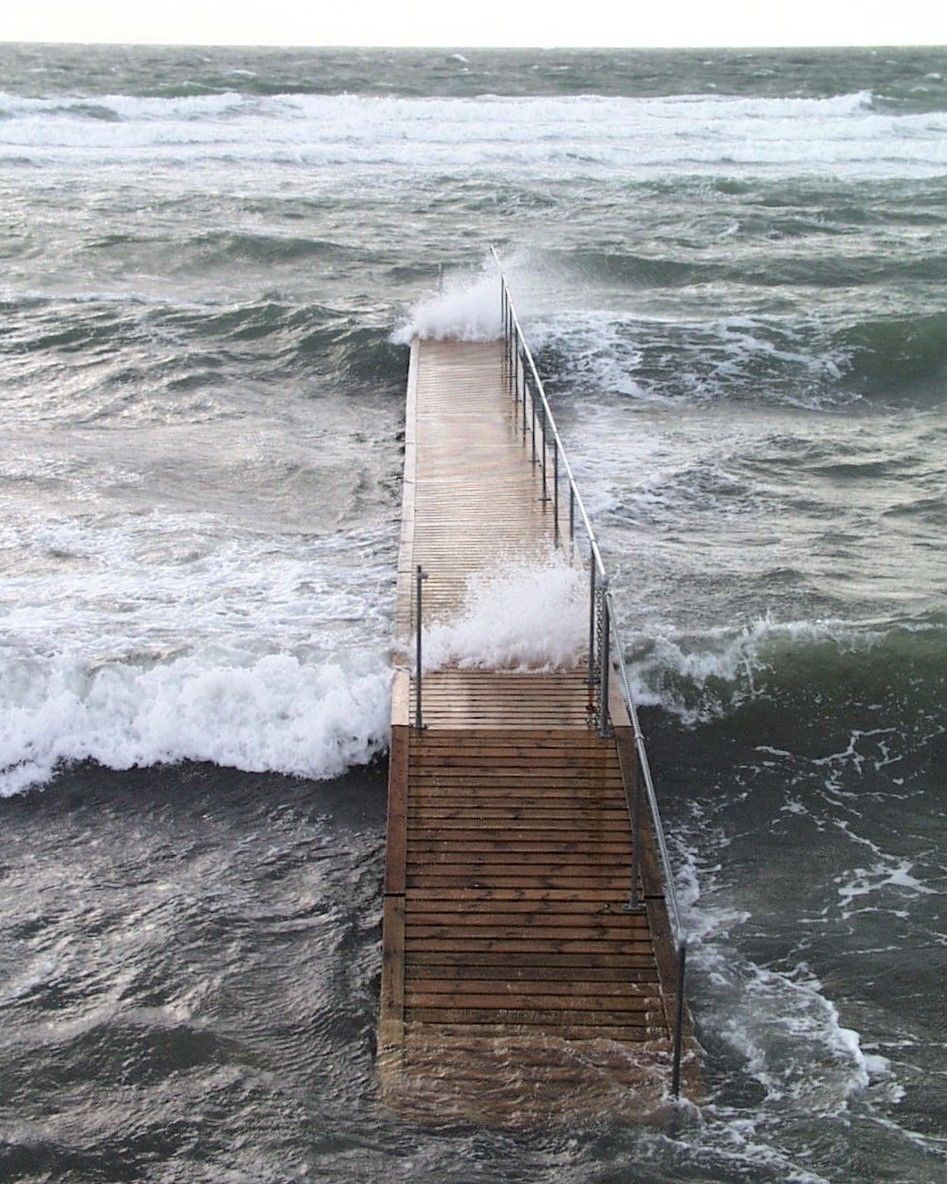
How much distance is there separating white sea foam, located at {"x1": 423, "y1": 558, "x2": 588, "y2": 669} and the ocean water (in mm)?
590

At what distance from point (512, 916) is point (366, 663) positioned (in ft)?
10.3

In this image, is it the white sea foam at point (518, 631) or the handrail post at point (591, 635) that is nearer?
the handrail post at point (591, 635)

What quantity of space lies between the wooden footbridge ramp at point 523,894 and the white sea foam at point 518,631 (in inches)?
2.9

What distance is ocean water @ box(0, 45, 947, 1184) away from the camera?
21.5 feet

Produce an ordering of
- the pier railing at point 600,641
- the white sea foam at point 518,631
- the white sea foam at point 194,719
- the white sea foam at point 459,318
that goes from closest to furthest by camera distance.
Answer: the pier railing at point 600,641
the white sea foam at point 194,719
the white sea foam at point 518,631
the white sea foam at point 459,318

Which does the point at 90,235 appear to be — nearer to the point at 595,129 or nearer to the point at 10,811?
the point at 10,811

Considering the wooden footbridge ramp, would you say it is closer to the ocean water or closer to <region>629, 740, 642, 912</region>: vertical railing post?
<region>629, 740, 642, 912</region>: vertical railing post

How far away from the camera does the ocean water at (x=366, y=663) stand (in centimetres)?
655

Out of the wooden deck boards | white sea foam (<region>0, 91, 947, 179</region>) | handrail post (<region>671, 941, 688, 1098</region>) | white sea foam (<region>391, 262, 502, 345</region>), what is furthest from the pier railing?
white sea foam (<region>0, 91, 947, 179</region>)

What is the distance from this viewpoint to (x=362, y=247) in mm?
27391

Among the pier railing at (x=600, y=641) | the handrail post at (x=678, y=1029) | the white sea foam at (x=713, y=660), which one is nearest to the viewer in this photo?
the handrail post at (x=678, y=1029)

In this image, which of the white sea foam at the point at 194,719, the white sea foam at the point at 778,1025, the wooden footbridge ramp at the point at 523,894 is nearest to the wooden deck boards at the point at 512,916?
the wooden footbridge ramp at the point at 523,894

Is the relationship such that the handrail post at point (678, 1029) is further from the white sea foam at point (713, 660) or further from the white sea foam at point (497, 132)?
the white sea foam at point (497, 132)

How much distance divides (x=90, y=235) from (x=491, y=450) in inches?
643
